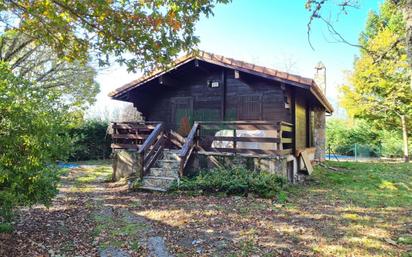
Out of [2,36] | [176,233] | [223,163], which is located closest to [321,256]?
[176,233]

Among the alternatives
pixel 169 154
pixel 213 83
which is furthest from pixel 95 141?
pixel 213 83

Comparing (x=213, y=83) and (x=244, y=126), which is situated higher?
(x=213, y=83)

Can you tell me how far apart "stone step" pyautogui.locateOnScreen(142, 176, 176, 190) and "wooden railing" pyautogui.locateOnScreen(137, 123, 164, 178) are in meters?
0.28

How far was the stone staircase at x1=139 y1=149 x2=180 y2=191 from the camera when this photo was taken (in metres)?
8.58

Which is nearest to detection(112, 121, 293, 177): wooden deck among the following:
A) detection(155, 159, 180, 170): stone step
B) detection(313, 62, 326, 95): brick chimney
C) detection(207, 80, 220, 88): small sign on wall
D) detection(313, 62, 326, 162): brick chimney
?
detection(155, 159, 180, 170): stone step

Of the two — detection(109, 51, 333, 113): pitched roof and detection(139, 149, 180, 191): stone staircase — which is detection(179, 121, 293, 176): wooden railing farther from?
detection(109, 51, 333, 113): pitched roof

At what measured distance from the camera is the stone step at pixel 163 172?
29.7 feet

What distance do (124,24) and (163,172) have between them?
183 inches

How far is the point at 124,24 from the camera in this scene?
6.12 meters

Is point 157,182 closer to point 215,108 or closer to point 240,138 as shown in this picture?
point 240,138

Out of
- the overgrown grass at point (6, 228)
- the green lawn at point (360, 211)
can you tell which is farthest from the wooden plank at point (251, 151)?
the overgrown grass at point (6, 228)

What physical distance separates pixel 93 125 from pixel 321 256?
696 inches

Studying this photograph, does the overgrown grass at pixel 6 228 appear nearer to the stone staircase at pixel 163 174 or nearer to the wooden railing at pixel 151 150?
the stone staircase at pixel 163 174

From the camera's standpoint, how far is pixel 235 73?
1026 centimetres
